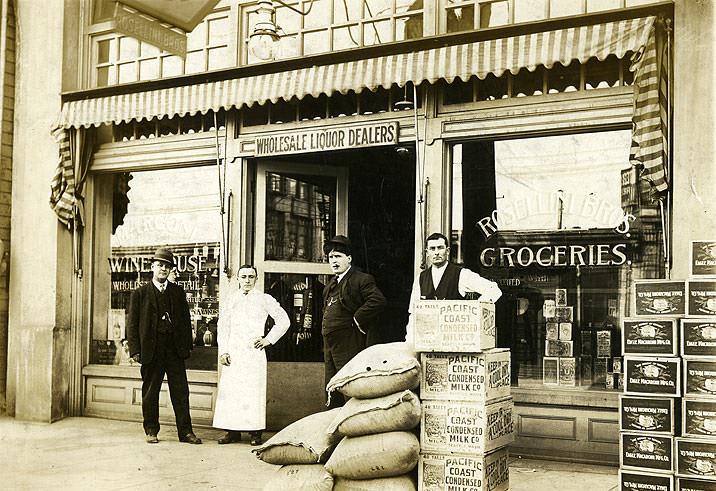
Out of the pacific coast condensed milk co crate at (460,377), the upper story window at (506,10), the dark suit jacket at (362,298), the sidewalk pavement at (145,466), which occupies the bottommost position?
the sidewalk pavement at (145,466)

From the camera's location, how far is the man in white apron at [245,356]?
8508 millimetres

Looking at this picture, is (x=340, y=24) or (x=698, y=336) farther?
(x=340, y=24)

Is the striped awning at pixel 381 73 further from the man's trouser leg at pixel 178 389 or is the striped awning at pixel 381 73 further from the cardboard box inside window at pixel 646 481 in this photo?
the cardboard box inside window at pixel 646 481

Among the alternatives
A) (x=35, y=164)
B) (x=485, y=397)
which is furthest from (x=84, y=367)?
(x=485, y=397)

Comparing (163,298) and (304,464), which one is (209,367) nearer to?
(163,298)

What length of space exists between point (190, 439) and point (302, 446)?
10.9 ft

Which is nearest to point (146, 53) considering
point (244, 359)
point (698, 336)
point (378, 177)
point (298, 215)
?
point (298, 215)

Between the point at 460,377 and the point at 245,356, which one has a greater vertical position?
the point at 460,377

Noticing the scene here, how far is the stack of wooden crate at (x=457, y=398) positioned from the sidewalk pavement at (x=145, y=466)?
133cm

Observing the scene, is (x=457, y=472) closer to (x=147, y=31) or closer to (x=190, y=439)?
(x=190, y=439)

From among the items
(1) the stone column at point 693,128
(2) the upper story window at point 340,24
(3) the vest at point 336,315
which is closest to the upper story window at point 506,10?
(2) the upper story window at point 340,24

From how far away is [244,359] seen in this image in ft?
28.3

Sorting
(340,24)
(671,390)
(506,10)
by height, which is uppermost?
(340,24)

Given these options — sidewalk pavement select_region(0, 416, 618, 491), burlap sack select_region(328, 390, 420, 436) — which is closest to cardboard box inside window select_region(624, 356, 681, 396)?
sidewalk pavement select_region(0, 416, 618, 491)
